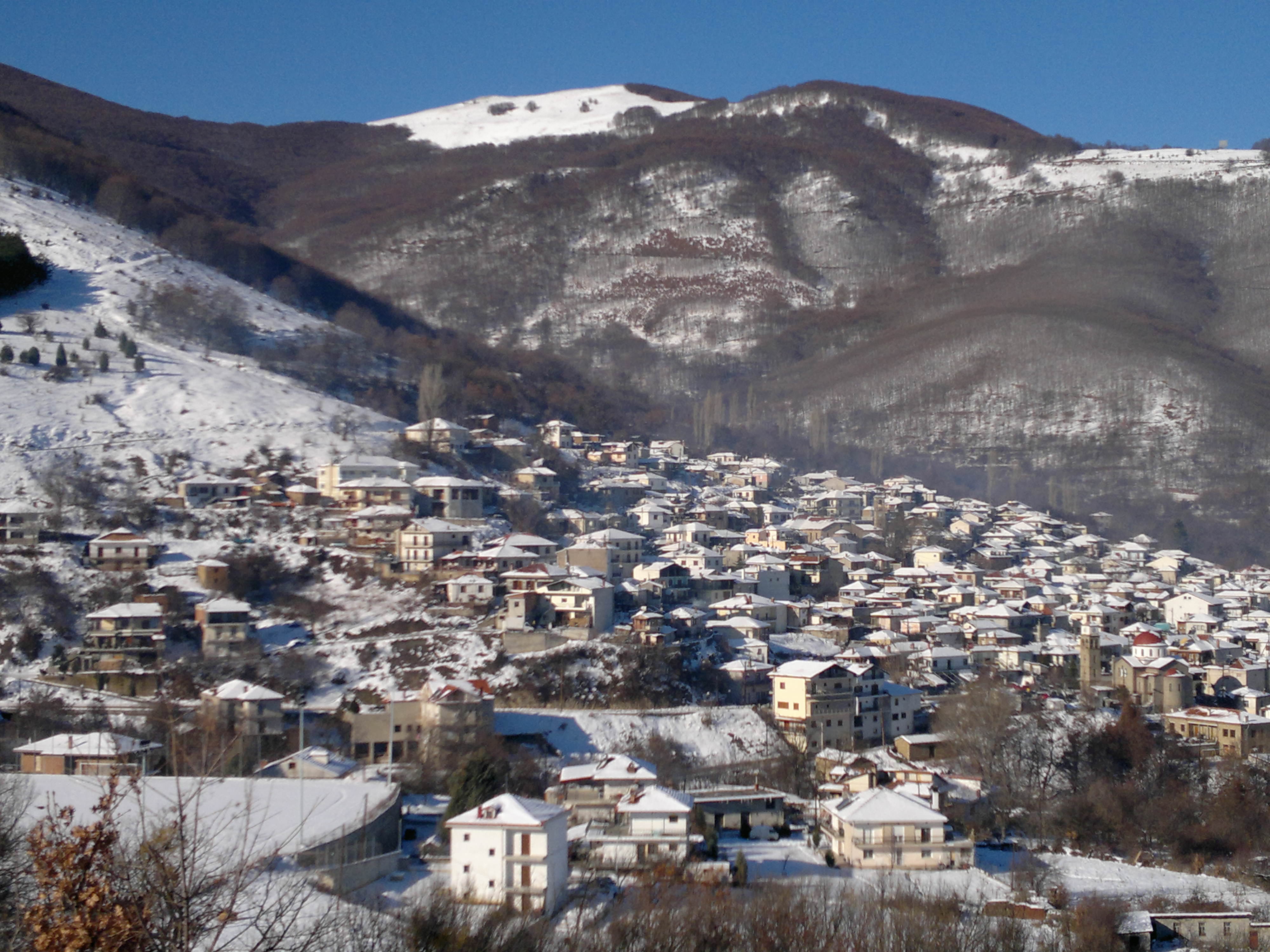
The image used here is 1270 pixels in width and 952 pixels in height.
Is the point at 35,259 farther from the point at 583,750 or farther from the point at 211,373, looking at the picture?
the point at 583,750

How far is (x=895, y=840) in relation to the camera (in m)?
16.6

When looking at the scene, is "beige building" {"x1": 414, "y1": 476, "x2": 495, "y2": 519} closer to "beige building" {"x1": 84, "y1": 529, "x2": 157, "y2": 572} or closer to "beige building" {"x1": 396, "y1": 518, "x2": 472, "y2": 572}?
"beige building" {"x1": 396, "y1": 518, "x2": 472, "y2": 572}

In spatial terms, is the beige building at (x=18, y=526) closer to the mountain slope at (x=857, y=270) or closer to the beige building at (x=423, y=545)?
the beige building at (x=423, y=545)

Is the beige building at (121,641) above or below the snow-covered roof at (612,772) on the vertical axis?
above

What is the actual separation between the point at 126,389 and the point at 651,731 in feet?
62.8

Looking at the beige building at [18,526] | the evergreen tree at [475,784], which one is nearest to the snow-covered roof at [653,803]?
the evergreen tree at [475,784]

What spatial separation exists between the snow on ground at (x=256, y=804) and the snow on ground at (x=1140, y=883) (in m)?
8.52

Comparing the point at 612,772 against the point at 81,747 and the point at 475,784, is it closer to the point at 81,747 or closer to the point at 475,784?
the point at 475,784

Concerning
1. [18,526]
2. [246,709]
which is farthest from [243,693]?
[18,526]

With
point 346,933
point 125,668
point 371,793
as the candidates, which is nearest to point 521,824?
point 371,793

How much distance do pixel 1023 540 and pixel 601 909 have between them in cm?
3646

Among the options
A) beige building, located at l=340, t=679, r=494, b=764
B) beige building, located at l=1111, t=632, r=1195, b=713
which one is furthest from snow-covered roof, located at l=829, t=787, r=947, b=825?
beige building, located at l=1111, t=632, r=1195, b=713

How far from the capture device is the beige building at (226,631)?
2462cm

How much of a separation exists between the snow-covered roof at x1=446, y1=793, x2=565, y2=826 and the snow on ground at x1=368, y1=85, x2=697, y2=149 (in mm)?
136346
